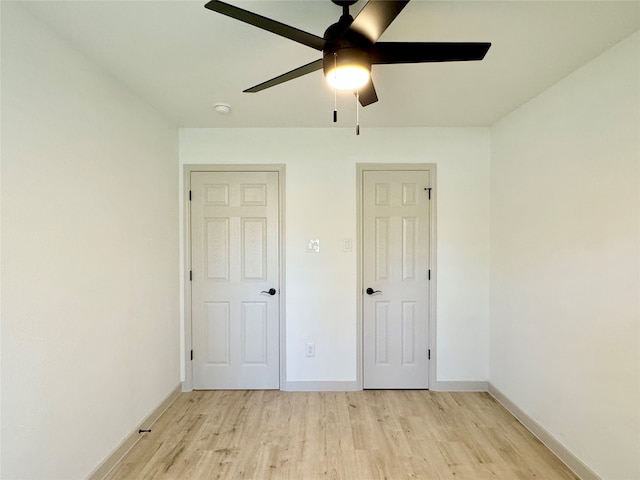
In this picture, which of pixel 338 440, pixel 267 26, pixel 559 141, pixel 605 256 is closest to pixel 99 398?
pixel 338 440

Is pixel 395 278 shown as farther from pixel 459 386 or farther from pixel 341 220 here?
pixel 459 386

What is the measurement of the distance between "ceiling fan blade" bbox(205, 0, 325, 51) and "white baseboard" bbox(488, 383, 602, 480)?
2749mm

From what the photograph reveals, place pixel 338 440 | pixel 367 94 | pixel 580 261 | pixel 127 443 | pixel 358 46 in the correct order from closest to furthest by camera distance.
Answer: pixel 358 46
pixel 367 94
pixel 580 261
pixel 127 443
pixel 338 440

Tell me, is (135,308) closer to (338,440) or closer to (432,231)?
(338,440)

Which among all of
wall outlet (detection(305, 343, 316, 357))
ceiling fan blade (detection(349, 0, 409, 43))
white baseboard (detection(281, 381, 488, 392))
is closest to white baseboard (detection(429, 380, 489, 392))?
white baseboard (detection(281, 381, 488, 392))

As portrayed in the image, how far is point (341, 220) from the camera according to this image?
9.98ft

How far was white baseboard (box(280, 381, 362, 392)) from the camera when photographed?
3.04m

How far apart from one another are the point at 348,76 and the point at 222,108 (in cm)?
157

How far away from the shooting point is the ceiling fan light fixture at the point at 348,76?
1260mm

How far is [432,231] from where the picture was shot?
3.04 metres

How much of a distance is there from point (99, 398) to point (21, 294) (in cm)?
88

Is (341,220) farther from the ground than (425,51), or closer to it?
closer to it

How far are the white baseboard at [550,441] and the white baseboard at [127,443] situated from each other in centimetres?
290

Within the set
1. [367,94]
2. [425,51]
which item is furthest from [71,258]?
[425,51]
